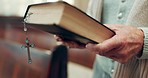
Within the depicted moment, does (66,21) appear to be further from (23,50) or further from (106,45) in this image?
(23,50)

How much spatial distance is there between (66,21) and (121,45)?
0.40ft

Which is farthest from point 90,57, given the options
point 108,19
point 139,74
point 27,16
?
point 27,16

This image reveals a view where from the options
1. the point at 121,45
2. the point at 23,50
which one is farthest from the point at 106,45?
the point at 23,50

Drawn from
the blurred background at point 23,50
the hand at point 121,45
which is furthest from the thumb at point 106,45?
the blurred background at point 23,50

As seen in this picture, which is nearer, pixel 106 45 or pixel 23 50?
pixel 106 45

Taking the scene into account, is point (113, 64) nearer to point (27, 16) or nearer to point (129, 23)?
point (129, 23)

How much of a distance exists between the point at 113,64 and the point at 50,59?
156 millimetres

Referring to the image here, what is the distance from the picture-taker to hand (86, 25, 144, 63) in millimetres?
446

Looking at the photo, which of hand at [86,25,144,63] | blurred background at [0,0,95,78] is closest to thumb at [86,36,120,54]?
hand at [86,25,144,63]

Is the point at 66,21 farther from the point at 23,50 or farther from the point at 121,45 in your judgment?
the point at 23,50

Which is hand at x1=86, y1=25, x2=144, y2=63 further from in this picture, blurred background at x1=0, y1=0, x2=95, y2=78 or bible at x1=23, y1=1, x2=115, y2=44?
blurred background at x1=0, y1=0, x2=95, y2=78

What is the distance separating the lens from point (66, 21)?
395 mm

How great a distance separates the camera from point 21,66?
2.85 feet

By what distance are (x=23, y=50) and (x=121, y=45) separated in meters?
0.51
